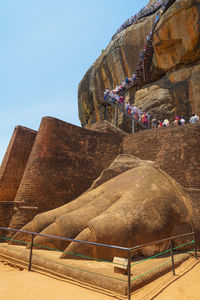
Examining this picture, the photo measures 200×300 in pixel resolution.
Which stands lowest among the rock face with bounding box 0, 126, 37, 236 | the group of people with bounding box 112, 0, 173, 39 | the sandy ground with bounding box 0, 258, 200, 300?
the sandy ground with bounding box 0, 258, 200, 300

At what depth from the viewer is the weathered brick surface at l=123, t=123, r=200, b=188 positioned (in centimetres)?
1011

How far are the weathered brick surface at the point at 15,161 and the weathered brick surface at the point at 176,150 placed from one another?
601 centimetres

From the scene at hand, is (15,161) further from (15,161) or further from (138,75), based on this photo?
(138,75)

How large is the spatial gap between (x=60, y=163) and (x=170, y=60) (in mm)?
16135

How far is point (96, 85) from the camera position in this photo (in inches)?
1227

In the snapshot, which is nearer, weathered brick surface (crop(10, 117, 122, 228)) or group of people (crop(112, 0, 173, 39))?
weathered brick surface (crop(10, 117, 122, 228))

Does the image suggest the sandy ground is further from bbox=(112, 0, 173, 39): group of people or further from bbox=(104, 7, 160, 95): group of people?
bbox=(112, 0, 173, 39): group of people

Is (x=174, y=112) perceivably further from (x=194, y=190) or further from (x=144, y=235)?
(x=144, y=235)

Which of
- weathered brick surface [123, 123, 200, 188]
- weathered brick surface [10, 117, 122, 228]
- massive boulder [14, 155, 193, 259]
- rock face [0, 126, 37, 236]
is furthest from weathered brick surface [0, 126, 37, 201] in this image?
weathered brick surface [123, 123, 200, 188]

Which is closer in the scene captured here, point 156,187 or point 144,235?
point 144,235

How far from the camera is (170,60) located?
2117 centimetres

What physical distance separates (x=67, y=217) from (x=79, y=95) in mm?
31241

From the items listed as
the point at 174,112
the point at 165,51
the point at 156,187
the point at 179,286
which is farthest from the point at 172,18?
the point at 179,286

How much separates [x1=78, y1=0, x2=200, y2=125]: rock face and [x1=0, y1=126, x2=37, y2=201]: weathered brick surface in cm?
1265
